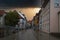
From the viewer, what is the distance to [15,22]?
200 feet

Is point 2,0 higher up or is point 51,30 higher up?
point 2,0

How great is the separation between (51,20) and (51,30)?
2486 millimetres

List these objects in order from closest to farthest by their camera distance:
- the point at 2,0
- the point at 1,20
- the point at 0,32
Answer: the point at 2,0 → the point at 0,32 → the point at 1,20

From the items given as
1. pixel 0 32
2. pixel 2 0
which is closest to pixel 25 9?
pixel 2 0

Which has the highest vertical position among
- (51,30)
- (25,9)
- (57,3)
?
(57,3)

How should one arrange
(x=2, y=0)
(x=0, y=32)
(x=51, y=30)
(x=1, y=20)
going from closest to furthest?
1. (x=2, y=0)
2. (x=0, y=32)
3. (x=51, y=30)
4. (x=1, y=20)

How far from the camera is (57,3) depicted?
43.6m

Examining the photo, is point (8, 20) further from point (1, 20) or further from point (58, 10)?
point (58, 10)

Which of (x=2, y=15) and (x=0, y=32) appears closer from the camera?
(x=0, y=32)

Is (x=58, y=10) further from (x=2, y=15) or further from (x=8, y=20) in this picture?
(x=2, y=15)

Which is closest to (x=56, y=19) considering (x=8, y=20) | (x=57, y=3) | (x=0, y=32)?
(x=57, y=3)

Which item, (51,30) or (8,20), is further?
(8,20)

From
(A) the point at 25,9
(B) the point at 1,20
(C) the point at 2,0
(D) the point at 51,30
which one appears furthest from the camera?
(B) the point at 1,20

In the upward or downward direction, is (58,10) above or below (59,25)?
above
